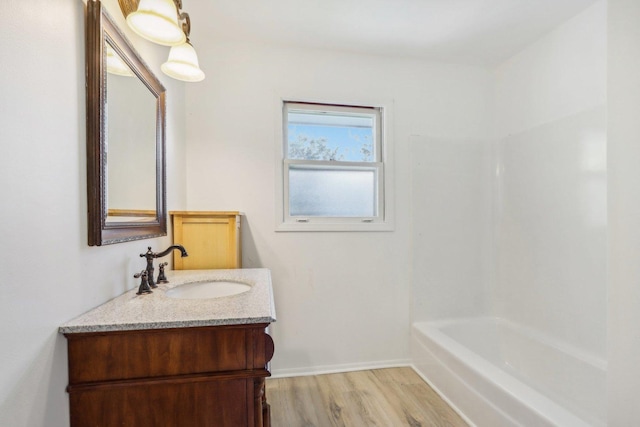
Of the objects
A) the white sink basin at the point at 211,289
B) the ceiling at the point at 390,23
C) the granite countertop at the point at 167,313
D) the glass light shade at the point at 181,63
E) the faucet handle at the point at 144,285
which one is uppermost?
the ceiling at the point at 390,23

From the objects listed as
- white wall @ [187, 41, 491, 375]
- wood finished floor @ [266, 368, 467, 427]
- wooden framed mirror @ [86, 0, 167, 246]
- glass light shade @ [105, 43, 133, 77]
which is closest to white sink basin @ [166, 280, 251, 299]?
wooden framed mirror @ [86, 0, 167, 246]

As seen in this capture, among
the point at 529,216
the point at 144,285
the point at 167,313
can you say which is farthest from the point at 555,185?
the point at 144,285

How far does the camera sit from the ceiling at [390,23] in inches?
70.6

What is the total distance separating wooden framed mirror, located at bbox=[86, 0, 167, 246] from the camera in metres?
1.01

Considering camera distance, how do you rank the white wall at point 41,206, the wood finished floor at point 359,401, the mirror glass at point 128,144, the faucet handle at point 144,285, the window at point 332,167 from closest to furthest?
the white wall at point 41,206 → the mirror glass at point 128,144 → the faucet handle at point 144,285 → the wood finished floor at point 359,401 → the window at point 332,167

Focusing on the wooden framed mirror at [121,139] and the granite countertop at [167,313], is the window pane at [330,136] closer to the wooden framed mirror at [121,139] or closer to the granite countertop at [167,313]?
the wooden framed mirror at [121,139]

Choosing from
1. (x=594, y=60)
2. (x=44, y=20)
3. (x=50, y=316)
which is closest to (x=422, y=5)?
(x=594, y=60)

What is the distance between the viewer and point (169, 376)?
36.6 inches

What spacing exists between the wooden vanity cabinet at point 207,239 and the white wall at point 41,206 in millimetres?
813

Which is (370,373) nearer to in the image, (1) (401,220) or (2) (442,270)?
(2) (442,270)

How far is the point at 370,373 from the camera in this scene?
2.22m

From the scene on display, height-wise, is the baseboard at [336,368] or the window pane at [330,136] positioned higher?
the window pane at [330,136]

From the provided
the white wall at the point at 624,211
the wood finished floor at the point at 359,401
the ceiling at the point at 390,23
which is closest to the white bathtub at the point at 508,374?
the wood finished floor at the point at 359,401

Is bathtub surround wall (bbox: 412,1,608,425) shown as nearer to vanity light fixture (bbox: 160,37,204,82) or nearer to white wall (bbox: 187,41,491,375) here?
white wall (bbox: 187,41,491,375)
